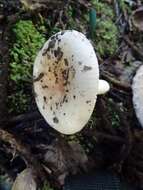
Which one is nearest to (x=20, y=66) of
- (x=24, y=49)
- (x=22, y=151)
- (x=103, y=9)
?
(x=24, y=49)

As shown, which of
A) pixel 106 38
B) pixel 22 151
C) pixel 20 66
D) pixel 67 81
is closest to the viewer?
pixel 67 81

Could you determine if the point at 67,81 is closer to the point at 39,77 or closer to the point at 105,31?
the point at 39,77

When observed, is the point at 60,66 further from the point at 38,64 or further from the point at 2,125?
the point at 2,125

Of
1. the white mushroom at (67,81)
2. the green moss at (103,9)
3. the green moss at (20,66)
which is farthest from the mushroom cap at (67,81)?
the green moss at (103,9)

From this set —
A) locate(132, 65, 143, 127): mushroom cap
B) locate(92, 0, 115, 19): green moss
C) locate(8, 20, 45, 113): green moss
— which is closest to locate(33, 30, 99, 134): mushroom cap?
locate(8, 20, 45, 113): green moss

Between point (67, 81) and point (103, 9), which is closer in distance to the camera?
point (67, 81)

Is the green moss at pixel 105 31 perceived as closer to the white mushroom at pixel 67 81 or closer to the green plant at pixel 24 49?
the green plant at pixel 24 49

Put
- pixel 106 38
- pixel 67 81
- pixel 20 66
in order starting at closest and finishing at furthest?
pixel 67 81 → pixel 20 66 → pixel 106 38
